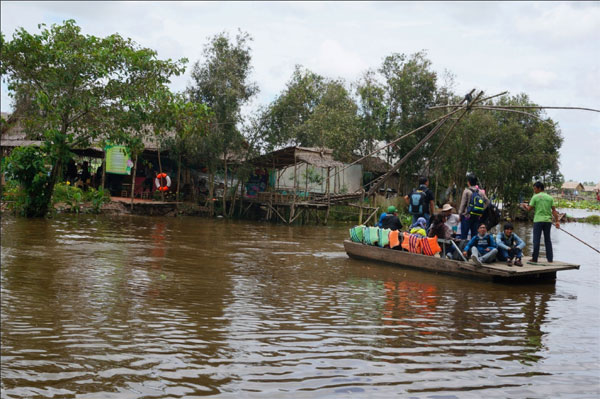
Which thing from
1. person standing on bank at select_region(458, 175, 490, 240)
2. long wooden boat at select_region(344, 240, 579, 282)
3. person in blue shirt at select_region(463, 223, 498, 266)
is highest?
person standing on bank at select_region(458, 175, 490, 240)

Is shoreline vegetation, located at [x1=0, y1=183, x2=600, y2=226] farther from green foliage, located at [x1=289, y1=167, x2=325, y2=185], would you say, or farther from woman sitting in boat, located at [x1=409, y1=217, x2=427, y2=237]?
woman sitting in boat, located at [x1=409, y1=217, x2=427, y2=237]

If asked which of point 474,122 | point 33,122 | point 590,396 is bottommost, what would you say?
point 590,396

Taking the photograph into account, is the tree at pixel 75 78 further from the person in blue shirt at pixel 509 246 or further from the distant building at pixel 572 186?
the distant building at pixel 572 186

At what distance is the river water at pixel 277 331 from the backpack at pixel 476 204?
1439 mm

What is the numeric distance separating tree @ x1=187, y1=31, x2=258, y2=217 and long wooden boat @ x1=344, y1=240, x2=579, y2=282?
1442 centimetres

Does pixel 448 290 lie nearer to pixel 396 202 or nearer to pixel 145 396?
pixel 145 396

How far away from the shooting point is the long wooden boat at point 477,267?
941 cm

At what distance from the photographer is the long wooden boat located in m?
9.41

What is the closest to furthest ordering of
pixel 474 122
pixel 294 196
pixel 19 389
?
pixel 19 389 < pixel 294 196 < pixel 474 122

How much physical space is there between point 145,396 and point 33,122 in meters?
16.1

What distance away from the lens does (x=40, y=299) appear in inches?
260

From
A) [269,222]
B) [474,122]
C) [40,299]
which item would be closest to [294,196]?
[269,222]

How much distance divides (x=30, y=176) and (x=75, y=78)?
3.71 metres

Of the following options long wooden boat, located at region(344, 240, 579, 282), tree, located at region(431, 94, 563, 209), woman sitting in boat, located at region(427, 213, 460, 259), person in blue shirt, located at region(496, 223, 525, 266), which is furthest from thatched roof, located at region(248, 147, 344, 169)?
person in blue shirt, located at region(496, 223, 525, 266)
